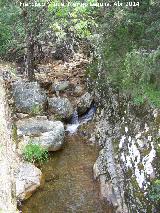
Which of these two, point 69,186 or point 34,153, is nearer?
point 69,186

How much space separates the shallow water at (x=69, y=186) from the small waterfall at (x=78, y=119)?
50.2 inches

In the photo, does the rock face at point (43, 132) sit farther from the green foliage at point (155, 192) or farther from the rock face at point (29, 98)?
the green foliage at point (155, 192)

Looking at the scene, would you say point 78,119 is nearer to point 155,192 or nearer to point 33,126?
point 33,126

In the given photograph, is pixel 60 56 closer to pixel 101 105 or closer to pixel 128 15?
pixel 101 105

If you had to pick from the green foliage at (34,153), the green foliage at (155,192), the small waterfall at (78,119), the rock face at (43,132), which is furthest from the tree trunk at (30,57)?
the green foliage at (155,192)

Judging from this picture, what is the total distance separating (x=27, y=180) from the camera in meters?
12.1

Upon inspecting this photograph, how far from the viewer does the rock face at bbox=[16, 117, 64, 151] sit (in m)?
13.8

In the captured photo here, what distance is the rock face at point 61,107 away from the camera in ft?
52.1

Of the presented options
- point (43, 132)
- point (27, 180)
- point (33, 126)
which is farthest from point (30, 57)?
point (27, 180)

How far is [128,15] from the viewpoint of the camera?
1373cm

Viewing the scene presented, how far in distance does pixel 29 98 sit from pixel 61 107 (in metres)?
1.27

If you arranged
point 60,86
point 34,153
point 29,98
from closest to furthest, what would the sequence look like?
point 34,153 → point 29,98 → point 60,86

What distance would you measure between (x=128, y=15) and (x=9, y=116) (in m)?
5.34

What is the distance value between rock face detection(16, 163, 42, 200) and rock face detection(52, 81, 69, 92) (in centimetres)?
537
